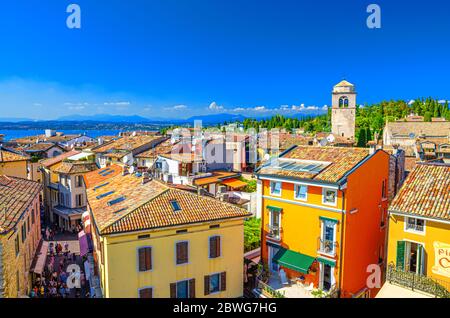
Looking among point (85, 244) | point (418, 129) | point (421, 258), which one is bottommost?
point (85, 244)

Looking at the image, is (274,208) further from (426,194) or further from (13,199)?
(13,199)

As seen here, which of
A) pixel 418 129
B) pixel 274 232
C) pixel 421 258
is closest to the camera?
pixel 421 258

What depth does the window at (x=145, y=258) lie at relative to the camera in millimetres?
18266

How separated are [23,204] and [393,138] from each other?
68.7m

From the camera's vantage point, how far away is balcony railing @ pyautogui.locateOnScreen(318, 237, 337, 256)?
21.0 meters

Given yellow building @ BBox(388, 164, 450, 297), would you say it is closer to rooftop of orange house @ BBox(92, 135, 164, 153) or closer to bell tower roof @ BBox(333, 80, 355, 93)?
rooftop of orange house @ BBox(92, 135, 164, 153)

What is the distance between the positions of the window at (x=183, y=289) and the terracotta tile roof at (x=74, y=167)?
1092 inches

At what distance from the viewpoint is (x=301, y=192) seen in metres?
22.4

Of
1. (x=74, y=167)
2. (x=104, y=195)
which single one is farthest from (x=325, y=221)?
(x=74, y=167)

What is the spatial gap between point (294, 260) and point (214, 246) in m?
5.35

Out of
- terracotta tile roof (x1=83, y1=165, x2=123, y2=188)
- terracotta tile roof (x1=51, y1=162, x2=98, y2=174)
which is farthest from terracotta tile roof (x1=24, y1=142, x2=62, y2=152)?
terracotta tile roof (x1=83, y1=165, x2=123, y2=188)

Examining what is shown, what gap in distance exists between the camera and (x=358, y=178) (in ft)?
71.4

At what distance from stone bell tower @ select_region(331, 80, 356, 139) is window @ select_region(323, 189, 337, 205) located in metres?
74.7
